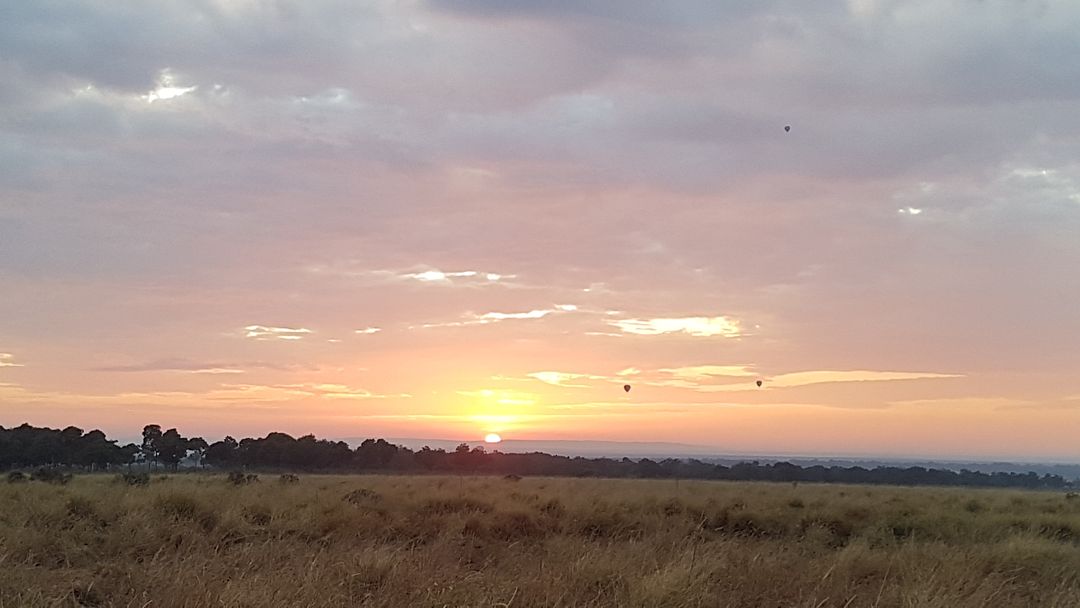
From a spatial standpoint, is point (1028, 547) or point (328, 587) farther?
point (1028, 547)

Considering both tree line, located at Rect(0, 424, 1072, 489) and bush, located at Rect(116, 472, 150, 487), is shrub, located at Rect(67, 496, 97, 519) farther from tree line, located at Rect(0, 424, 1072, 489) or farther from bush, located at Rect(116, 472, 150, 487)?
tree line, located at Rect(0, 424, 1072, 489)

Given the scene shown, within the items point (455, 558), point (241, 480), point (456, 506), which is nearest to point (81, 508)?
point (455, 558)

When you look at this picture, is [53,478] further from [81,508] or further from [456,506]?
[81,508]

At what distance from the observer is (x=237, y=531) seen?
12.2 metres

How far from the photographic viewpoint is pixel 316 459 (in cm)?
7812

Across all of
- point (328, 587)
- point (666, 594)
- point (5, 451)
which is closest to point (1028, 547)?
point (666, 594)

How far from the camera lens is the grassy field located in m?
6.83

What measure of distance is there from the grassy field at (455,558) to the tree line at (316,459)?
51375mm

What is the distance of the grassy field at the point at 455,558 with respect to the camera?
6828 millimetres

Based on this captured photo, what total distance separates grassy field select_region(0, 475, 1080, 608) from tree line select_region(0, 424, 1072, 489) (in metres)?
51.4

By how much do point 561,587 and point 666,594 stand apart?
0.97 m

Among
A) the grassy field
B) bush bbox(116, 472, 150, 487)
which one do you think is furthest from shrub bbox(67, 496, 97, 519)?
bush bbox(116, 472, 150, 487)

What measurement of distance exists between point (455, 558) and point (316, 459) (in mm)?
70792

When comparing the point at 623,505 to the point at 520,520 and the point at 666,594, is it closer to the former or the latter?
the point at 520,520
